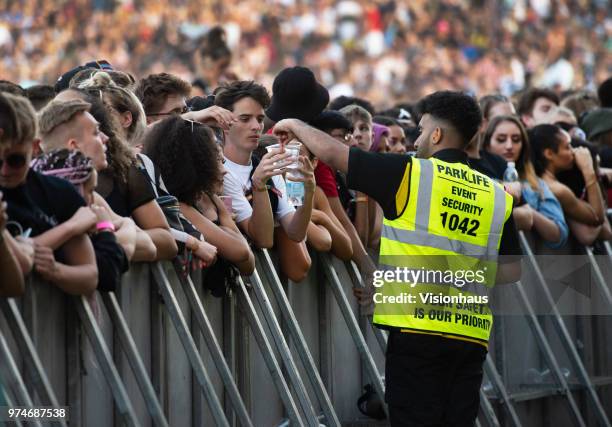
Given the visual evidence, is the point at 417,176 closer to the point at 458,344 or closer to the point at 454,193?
the point at 454,193

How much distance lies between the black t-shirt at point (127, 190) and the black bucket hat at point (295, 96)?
1.12 meters

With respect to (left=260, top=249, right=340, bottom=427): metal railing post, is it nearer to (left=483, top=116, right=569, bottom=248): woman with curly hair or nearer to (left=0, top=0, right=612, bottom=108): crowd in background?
(left=483, top=116, right=569, bottom=248): woman with curly hair

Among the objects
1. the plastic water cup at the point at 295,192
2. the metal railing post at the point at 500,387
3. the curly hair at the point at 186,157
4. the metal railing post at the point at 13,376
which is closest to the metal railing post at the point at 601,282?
the metal railing post at the point at 500,387

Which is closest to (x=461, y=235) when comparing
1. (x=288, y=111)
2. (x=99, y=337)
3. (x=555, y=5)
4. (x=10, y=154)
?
(x=288, y=111)

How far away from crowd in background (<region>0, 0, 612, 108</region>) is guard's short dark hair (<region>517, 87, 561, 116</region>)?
→ 12366 millimetres

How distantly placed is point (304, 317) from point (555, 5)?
31.1m

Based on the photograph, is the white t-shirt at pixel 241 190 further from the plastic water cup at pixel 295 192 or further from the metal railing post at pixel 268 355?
the metal railing post at pixel 268 355

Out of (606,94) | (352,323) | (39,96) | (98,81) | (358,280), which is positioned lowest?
(352,323)

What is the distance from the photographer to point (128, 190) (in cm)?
666

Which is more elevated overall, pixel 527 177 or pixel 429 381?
pixel 527 177

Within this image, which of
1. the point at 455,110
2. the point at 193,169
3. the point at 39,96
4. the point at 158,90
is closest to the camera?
the point at 193,169

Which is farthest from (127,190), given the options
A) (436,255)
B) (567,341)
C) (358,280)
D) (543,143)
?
(543,143)

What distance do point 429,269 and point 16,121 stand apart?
232 cm

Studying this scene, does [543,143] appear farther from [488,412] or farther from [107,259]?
[107,259]
